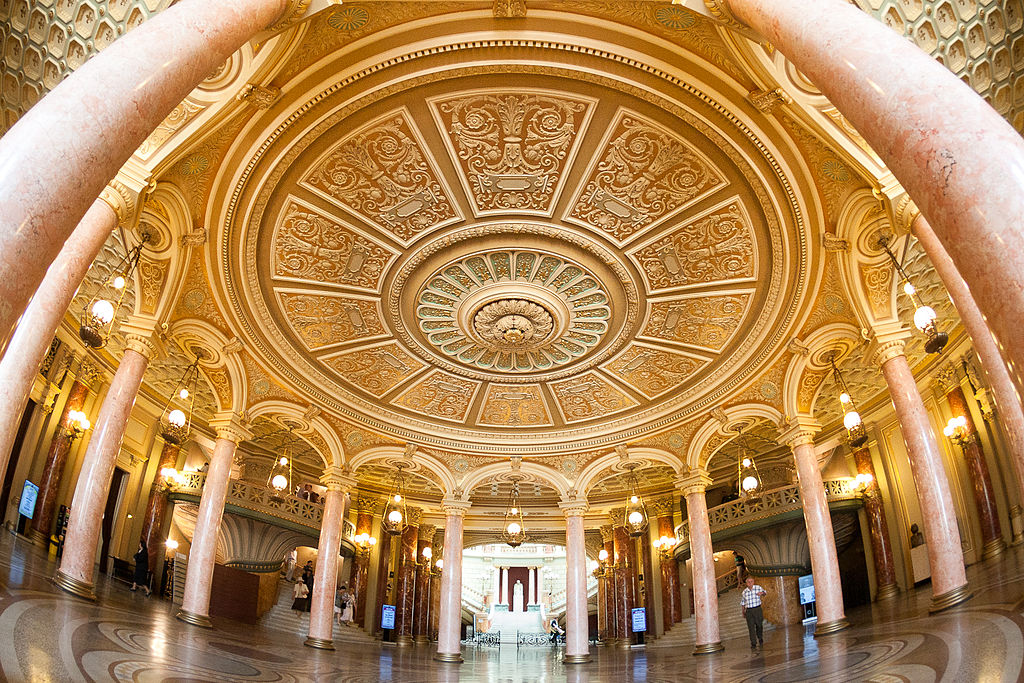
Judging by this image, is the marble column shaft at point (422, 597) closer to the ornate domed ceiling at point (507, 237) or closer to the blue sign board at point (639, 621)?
the blue sign board at point (639, 621)

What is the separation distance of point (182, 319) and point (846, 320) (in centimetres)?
1089

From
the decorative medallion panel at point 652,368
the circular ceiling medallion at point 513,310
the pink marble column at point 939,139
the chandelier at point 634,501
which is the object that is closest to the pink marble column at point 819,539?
the decorative medallion panel at point 652,368

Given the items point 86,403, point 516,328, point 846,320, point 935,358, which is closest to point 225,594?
point 86,403

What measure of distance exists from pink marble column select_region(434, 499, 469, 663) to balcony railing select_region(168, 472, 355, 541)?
3.29m

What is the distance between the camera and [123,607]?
339 inches

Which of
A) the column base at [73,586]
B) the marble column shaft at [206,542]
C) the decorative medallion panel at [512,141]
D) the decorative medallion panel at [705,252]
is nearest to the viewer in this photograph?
the column base at [73,586]

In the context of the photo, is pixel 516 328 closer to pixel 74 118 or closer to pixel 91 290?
pixel 91 290

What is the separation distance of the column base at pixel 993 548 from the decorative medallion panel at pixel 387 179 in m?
10.5

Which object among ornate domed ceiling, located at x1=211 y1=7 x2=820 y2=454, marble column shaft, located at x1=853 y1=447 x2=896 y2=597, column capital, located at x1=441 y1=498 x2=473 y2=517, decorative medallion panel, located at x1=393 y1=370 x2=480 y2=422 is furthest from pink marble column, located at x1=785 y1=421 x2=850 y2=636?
column capital, located at x1=441 y1=498 x2=473 y2=517

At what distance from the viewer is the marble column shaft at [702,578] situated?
41.3 ft

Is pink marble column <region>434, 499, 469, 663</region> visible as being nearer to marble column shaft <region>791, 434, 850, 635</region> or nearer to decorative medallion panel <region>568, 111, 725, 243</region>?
marble column shaft <region>791, 434, 850, 635</region>

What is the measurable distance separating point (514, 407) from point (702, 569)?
5315 mm

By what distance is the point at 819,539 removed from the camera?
36.2 feet

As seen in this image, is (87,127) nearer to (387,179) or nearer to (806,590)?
(387,179)
